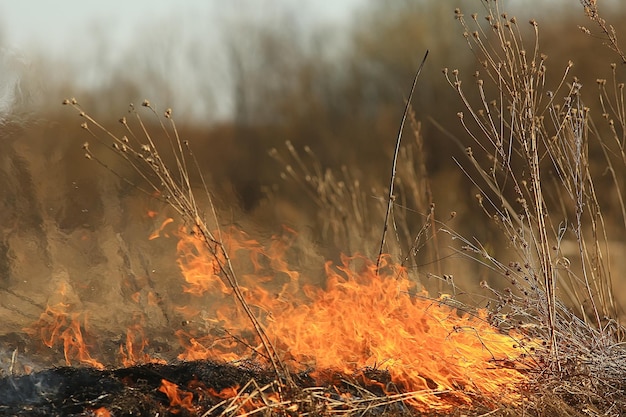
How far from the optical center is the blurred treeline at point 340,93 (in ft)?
29.4

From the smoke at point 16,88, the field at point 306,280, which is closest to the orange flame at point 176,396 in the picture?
the field at point 306,280

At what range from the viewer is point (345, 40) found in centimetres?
1134

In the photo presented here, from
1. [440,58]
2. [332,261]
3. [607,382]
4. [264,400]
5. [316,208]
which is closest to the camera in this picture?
[264,400]

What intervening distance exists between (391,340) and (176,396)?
3.63 ft

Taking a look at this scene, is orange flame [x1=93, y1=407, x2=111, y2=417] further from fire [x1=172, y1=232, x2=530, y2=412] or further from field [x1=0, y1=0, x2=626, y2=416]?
fire [x1=172, y1=232, x2=530, y2=412]

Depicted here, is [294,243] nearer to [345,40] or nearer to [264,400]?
[264,400]

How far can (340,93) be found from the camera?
1116 centimetres

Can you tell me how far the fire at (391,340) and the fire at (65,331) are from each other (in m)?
0.63

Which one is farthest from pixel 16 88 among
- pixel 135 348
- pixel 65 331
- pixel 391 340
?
pixel 391 340

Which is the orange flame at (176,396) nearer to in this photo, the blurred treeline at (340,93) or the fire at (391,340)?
the fire at (391,340)

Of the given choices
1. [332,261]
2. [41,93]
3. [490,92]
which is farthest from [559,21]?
[41,93]

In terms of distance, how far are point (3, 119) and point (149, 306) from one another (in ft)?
5.17

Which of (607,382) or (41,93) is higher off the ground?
(41,93)

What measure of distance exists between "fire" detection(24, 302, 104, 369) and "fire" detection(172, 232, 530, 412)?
63 cm
